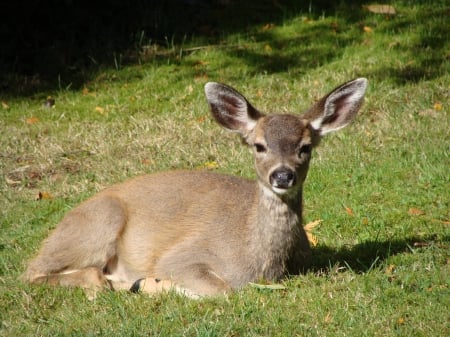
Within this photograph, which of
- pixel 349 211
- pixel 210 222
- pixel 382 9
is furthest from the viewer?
pixel 382 9

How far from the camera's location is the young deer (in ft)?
18.2

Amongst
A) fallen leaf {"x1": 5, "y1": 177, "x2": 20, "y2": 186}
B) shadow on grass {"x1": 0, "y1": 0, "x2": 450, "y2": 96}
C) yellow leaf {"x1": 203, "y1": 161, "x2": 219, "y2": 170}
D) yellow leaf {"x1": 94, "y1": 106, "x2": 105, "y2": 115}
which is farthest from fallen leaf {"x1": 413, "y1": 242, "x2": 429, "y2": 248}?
yellow leaf {"x1": 94, "y1": 106, "x2": 105, "y2": 115}

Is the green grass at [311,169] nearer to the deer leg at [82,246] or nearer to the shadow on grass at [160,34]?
the shadow on grass at [160,34]

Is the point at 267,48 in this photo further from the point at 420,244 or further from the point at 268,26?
the point at 420,244

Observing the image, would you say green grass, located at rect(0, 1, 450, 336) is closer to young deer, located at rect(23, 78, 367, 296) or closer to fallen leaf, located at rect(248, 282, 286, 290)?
fallen leaf, located at rect(248, 282, 286, 290)

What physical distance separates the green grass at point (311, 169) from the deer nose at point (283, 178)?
26.0 inches

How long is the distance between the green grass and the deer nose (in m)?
0.66

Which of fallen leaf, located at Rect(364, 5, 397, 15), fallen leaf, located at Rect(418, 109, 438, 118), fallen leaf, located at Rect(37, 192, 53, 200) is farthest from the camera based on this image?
fallen leaf, located at Rect(364, 5, 397, 15)

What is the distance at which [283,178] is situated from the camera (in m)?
5.27

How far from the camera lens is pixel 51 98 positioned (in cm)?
1016

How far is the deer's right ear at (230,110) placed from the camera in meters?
5.82

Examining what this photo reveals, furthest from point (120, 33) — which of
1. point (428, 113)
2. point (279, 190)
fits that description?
point (279, 190)

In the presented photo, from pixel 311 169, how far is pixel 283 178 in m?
2.54

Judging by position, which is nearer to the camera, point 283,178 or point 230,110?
point 283,178
